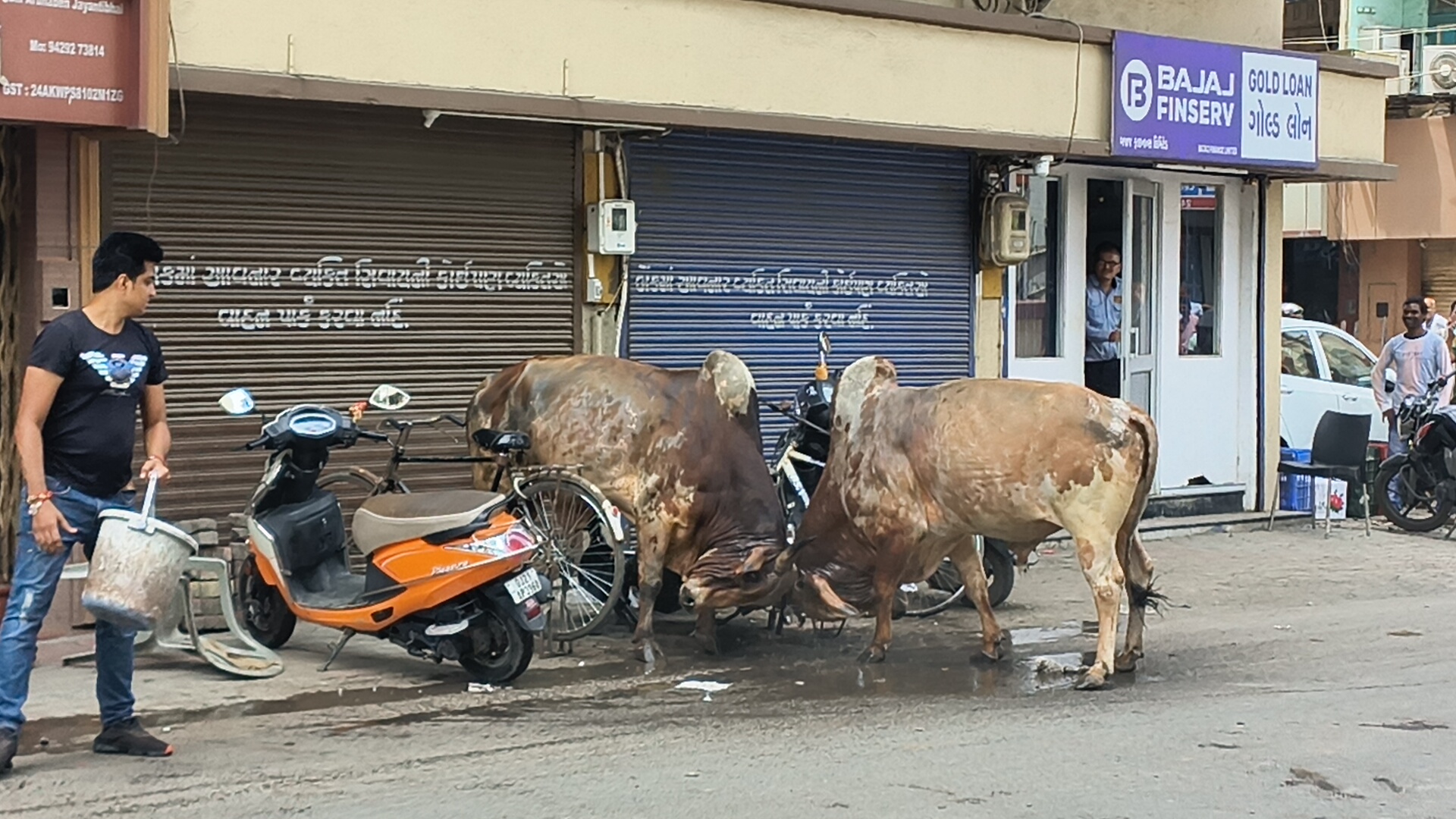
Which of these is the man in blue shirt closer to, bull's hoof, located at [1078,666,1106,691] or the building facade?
the building facade

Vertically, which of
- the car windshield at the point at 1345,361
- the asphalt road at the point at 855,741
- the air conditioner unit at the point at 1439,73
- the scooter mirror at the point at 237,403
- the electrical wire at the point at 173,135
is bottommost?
the asphalt road at the point at 855,741

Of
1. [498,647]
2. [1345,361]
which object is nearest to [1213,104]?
[1345,361]

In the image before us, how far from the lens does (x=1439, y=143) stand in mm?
24781

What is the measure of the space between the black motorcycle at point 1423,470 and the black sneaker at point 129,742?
11094mm

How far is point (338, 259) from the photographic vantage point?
998cm

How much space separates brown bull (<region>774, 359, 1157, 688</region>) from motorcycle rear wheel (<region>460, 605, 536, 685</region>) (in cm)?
164

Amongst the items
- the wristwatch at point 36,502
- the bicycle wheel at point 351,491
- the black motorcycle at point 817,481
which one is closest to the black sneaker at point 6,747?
the wristwatch at point 36,502

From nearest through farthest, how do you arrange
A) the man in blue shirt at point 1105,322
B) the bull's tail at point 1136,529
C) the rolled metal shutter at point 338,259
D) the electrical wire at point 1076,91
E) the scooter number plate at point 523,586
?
the scooter number plate at point 523,586 < the bull's tail at point 1136,529 < the rolled metal shutter at point 338,259 < the electrical wire at point 1076,91 < the man in blue shirt at point 1105,322

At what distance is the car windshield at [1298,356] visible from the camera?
17.6 m

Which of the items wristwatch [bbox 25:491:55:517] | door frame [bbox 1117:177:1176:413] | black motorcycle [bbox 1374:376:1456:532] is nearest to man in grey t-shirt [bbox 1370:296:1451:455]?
black motorcycle [bbox 1374:376:1456:532]

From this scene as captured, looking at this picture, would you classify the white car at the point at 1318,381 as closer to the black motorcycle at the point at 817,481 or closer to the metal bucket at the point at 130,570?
the black motorcycle at the point at 817,481

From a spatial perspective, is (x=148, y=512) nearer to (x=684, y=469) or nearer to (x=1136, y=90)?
(x=684, y=469)

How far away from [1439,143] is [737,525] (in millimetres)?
19448

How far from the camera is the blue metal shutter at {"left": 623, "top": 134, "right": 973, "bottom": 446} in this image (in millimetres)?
11531
